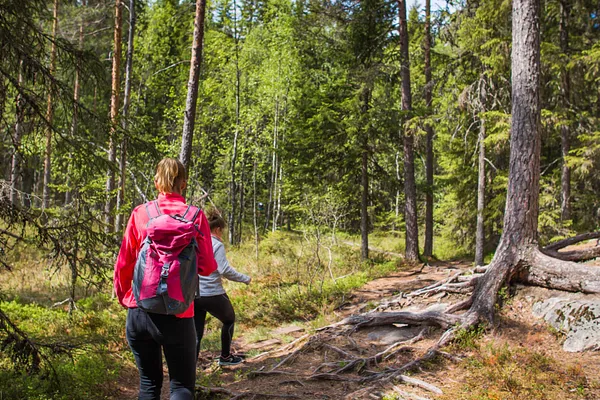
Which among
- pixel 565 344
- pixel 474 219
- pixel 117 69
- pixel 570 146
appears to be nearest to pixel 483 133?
pixel 570 146

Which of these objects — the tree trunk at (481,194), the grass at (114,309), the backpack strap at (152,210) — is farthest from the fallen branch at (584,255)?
the backpack strap at (152,210)

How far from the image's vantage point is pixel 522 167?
6652 millimetres

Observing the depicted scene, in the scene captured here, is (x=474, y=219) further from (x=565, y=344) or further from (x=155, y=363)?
(x=155, y=363)

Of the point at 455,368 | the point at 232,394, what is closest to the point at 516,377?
the point at 455,368

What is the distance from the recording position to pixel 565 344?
18.6 feet

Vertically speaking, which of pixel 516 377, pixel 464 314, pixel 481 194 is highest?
pixel 481 194

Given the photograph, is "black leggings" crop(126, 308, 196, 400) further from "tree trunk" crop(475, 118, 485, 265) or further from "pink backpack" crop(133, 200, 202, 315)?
"tree trunk" crop(475, 118, 485, 265)

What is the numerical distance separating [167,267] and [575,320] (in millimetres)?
5434

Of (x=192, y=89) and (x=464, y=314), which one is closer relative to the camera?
(x=464, y=314)

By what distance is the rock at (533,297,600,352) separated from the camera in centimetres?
555

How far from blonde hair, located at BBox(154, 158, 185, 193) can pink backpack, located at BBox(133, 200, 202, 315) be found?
0.32 meters

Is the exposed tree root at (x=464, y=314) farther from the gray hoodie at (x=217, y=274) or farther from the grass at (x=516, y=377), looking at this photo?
the gray hoodie at (x=217, y=274)

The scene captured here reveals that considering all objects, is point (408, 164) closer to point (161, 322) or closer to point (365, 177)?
point (365, 177)

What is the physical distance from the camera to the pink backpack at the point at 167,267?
2.77 metres
